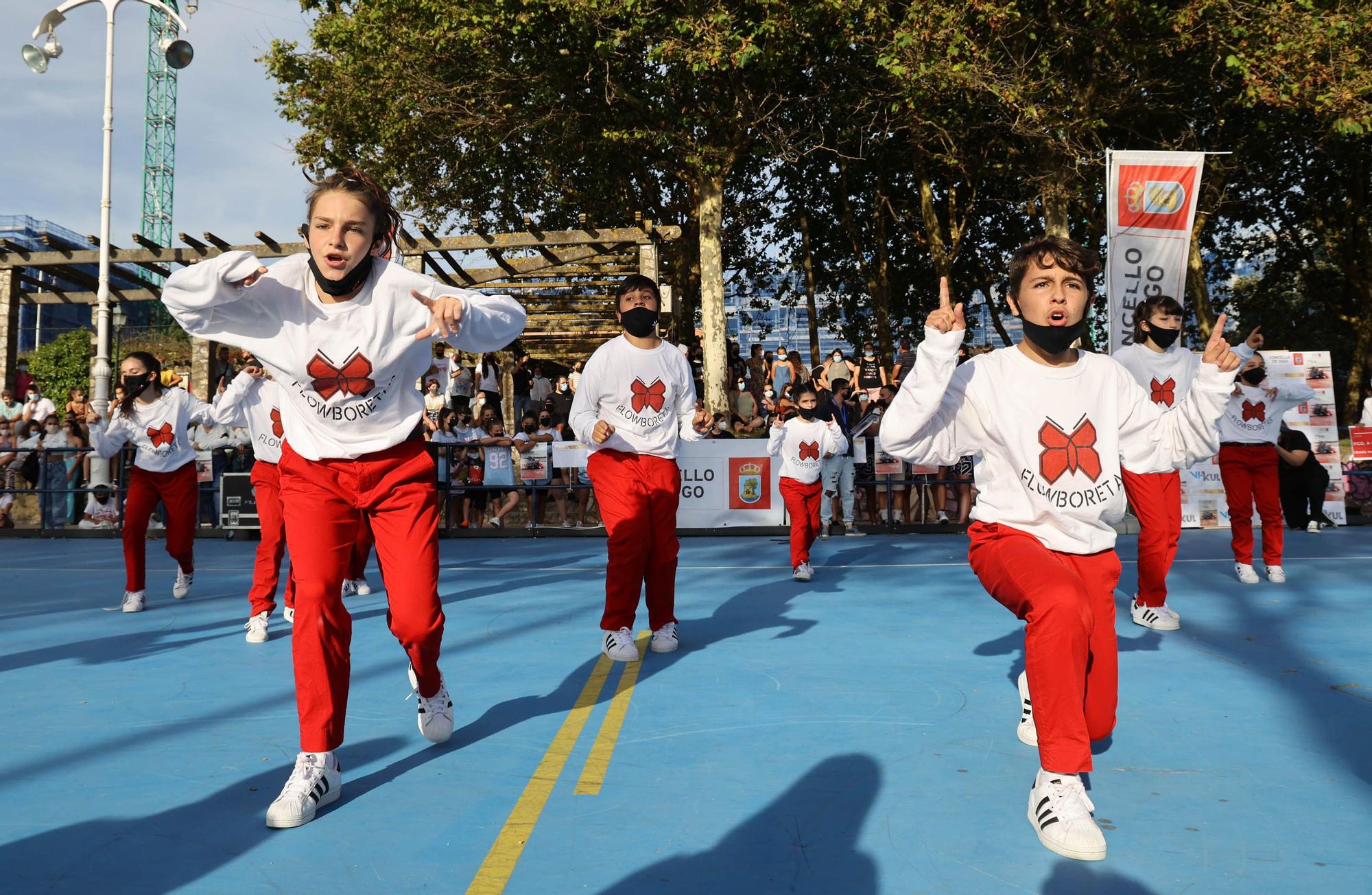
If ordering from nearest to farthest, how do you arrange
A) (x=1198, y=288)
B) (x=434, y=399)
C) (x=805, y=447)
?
(x=805, y=447) → (x=434, y=399) → (x=1198, y=288)

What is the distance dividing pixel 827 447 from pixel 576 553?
3929mm

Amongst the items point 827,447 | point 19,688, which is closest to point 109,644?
point 19,688

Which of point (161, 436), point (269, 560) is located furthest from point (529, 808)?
point (161, 436)

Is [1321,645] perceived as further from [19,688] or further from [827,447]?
[19,688]

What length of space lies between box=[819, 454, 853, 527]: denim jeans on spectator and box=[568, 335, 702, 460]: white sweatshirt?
748cm

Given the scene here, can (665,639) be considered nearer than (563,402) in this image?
Yes

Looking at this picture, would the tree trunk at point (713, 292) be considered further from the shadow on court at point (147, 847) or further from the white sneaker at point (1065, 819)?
the white sneaker at point (1065, 819)

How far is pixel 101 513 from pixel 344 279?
14.4 m

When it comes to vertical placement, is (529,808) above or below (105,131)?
below

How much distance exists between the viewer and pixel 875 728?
4633 millimetres

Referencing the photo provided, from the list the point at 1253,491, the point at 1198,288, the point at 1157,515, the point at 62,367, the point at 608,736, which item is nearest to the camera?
the point at 608,736

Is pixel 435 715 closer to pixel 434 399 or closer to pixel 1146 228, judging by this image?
pixel 1146 228

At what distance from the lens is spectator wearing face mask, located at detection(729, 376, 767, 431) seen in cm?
1584

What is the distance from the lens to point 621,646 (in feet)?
20.1
